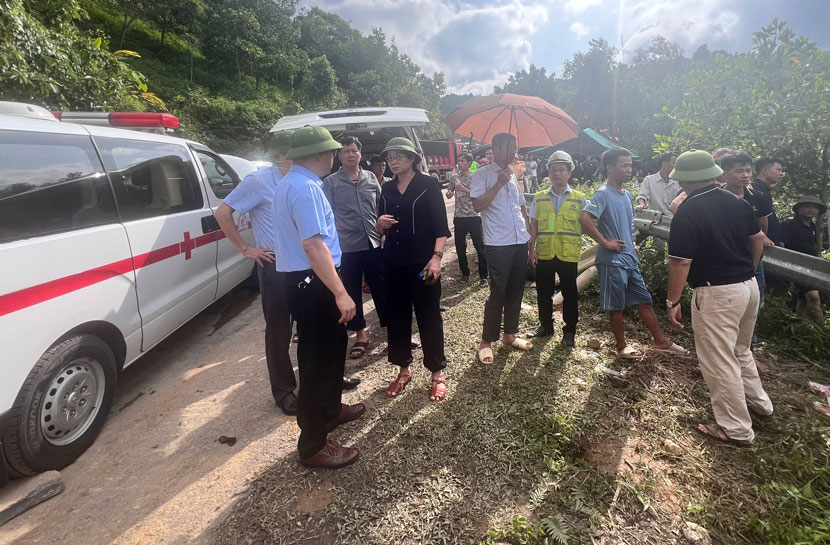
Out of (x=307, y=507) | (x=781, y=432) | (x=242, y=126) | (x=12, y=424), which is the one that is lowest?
(x=781, y=432)

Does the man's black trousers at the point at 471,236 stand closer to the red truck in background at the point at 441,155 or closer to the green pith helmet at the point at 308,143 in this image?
the green pith helmet at the point at 308,143

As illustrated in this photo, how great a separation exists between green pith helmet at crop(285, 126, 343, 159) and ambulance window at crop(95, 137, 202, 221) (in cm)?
169

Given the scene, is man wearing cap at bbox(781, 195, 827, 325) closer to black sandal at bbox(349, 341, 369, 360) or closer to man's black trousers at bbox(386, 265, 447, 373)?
man's black trousers at bbox(386, 265, 447, 373)

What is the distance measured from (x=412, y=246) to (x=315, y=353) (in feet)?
3.51

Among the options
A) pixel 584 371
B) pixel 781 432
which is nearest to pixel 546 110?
pixel 584 371

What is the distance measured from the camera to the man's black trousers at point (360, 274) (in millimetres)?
3559

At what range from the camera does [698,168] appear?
237 centimetres

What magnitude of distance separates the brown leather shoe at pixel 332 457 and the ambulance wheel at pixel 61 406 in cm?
147

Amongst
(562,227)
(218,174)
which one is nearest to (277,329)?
(562,227)

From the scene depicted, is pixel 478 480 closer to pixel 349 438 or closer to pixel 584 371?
pixel 349 438

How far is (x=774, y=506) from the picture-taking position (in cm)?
188

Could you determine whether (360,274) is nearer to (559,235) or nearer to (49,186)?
A: (559,235)

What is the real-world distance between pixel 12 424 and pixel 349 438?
5.89 ft

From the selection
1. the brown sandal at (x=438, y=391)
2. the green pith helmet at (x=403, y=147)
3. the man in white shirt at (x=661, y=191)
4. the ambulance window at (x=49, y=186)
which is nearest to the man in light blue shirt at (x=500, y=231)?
the brown sandal at (x=438, y=391)
